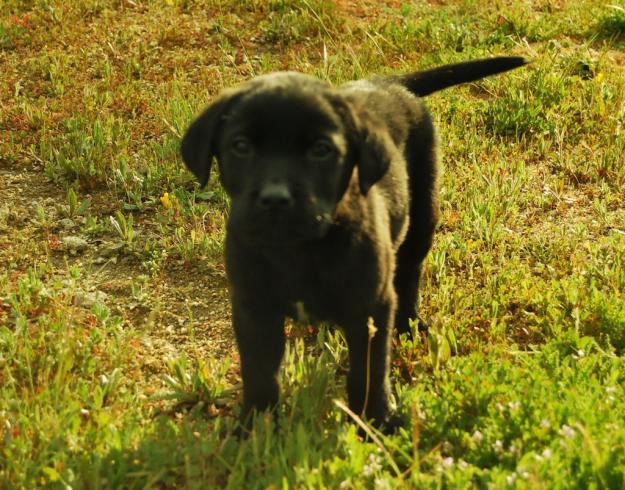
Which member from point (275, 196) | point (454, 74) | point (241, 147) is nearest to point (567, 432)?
point (275, 196)

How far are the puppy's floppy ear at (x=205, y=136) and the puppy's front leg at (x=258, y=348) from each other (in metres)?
0.50

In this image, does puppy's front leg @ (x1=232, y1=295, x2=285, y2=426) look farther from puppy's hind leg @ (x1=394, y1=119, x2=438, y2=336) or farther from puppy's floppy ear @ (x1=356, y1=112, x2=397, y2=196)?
puppy's hind leg @ (x1=394, y1=119, x2=438, y2=336)

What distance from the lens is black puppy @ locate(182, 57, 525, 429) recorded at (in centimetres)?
294

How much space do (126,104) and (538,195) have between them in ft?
9.86

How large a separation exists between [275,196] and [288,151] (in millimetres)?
229

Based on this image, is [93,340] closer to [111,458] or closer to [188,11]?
[111,458]

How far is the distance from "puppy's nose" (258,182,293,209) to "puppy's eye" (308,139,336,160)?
0.68 ft

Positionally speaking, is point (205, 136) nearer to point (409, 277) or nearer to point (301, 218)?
point (301, 218)

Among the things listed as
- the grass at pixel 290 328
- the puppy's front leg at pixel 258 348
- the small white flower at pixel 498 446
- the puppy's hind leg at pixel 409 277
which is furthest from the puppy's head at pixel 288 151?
the puppy's hind leg at pixel 409 277

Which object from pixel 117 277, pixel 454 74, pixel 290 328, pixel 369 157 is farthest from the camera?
pixel 117 277

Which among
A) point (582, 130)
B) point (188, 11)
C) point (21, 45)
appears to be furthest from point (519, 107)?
point (21, 45)

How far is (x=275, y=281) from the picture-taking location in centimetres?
319

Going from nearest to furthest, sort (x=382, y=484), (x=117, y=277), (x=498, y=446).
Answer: (x=382, y=484)
(x=498, y=446)
(x=117, y=277)

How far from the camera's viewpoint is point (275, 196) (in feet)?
9.18
